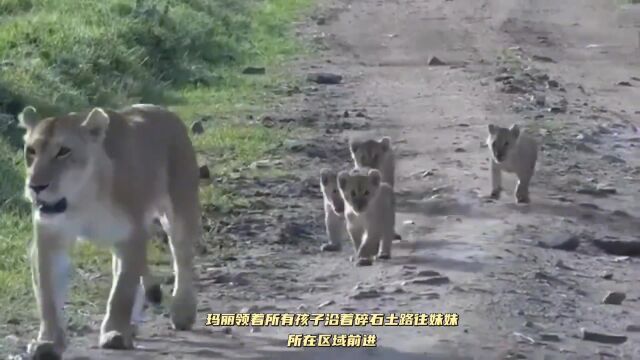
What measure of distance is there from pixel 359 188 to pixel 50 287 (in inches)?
142

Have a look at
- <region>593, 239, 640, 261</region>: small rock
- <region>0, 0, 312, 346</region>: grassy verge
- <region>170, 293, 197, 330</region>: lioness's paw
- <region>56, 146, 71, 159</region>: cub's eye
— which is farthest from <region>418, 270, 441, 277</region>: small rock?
<region>56, 146, 71, 159</region>: cub's eye

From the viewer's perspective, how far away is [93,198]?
754 cm

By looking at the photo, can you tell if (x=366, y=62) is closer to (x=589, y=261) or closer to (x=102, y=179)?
(x=589, y=261)

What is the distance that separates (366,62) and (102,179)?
15.6 meters

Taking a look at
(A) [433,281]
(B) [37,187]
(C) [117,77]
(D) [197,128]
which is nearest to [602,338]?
(A) [433,281]

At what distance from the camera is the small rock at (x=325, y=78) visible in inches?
792

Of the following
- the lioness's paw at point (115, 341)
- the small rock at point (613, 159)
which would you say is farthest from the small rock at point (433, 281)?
the small rock at point (613, 159)

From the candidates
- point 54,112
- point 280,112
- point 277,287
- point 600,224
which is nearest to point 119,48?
point 280,112

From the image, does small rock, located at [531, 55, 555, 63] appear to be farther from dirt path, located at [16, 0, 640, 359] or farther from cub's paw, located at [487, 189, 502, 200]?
cub's paw, located at [487, 189, 502, 200]

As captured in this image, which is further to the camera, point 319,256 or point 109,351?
point 319,256

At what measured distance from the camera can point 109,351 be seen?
26.0 feet

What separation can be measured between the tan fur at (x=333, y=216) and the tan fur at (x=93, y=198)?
2.89 m

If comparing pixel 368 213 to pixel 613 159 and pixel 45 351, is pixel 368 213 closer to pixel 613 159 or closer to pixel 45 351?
pixel 45 351

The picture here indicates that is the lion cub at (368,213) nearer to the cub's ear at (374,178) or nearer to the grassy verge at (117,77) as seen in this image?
the cub's ear at (374,178)
